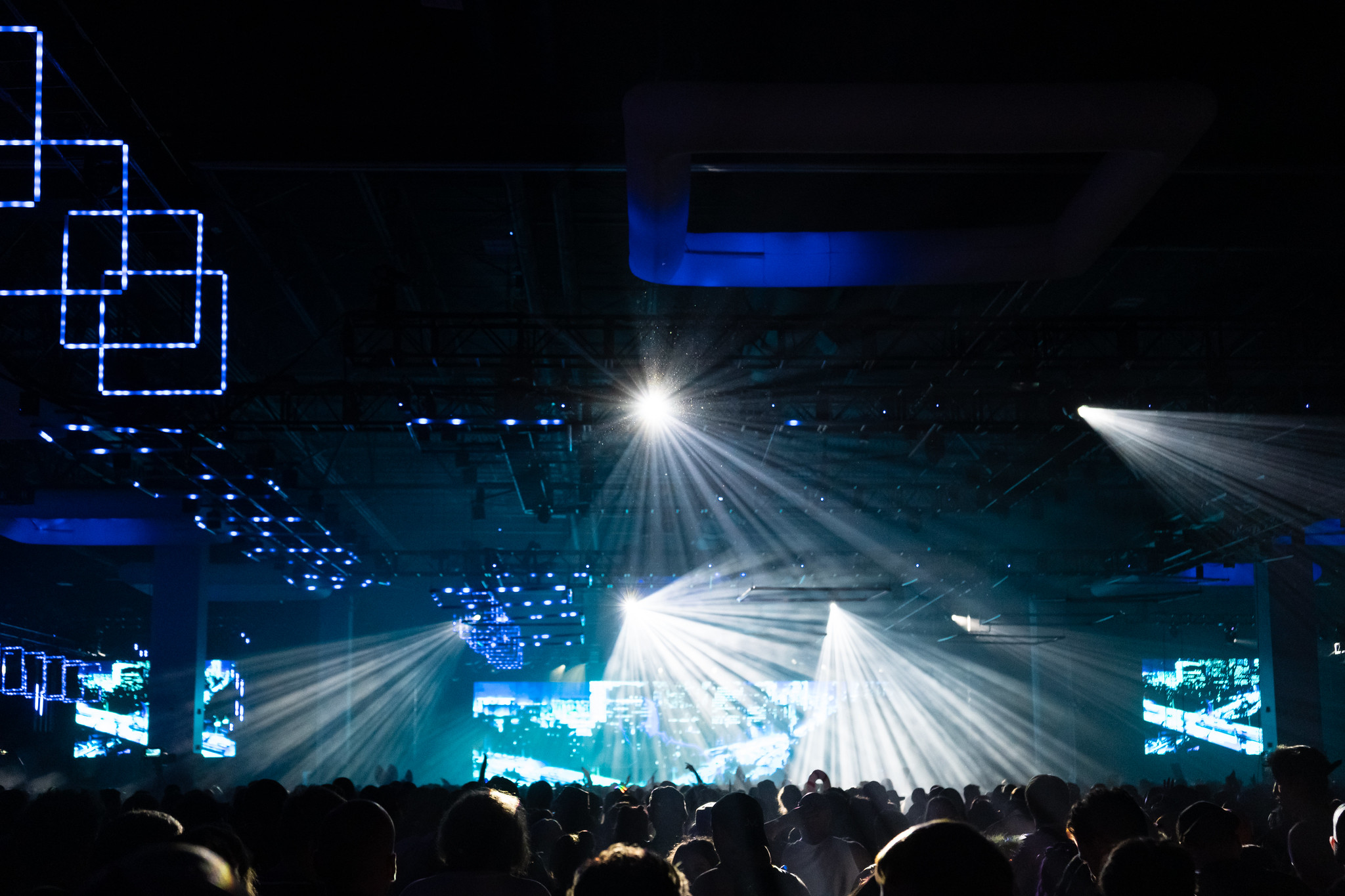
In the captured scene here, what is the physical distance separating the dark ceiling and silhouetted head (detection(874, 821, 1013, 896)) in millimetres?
6174

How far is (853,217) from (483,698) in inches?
895

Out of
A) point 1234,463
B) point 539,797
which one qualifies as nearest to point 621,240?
point 539,797

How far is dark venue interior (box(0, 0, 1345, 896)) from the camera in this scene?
5.38 m

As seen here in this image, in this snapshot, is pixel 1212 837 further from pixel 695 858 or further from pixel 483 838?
pixel 483 838

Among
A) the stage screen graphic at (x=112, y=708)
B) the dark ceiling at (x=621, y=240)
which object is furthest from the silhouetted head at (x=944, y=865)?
the stage screen graphic at (x=112, y=708)

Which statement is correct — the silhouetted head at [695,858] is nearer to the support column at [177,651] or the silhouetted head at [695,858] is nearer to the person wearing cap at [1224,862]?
the person wearing cap at [1224,862]

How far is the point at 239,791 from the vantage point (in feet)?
24.4

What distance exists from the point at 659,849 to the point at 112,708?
874 inches

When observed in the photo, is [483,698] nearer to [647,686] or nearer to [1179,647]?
[647,686]

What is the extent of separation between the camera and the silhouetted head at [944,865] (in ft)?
6.54

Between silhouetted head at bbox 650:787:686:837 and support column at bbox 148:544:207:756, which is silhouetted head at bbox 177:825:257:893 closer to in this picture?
silhouetted head at bbox 650:787:686:837

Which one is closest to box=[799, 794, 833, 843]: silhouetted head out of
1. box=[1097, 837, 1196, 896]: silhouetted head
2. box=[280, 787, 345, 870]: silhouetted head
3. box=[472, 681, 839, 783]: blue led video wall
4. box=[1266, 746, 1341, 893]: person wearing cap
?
box=[1266, 746, 1341, 893]: person wearing cap

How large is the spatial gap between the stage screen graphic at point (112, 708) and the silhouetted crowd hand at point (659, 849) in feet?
63.9

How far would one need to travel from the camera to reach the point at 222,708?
26.6 metres
